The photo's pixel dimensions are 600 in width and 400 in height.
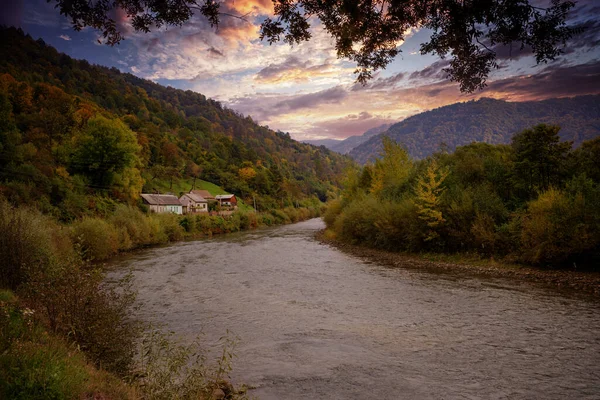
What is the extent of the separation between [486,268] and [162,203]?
5998 cm

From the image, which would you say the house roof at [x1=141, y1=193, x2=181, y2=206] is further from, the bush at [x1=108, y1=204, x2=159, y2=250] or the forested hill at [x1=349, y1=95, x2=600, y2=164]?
the forested hill at [x1=349, y1=95, x2=600, y2=164]

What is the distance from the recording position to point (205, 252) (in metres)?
34.4

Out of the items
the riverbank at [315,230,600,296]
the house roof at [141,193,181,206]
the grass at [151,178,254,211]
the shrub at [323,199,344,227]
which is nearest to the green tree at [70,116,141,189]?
the house roof at [141,193,181,206]

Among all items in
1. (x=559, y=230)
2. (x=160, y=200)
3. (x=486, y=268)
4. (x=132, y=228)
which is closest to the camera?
(x=559, y=230)

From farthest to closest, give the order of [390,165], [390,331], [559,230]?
[390,165], [559,230], [390,331]

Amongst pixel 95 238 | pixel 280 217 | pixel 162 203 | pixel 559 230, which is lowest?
pixel 280 217

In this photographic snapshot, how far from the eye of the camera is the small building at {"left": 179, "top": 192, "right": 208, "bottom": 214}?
75250mm

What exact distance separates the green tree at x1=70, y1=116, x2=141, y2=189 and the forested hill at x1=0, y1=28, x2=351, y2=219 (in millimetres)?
145

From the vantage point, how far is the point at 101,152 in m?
51.3

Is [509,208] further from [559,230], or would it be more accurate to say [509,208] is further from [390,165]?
[390,165]

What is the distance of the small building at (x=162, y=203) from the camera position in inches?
2527

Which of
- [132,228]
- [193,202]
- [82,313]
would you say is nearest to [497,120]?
[193,202]

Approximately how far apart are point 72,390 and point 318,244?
35.8 m

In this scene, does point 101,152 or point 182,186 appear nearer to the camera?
point 101,152
